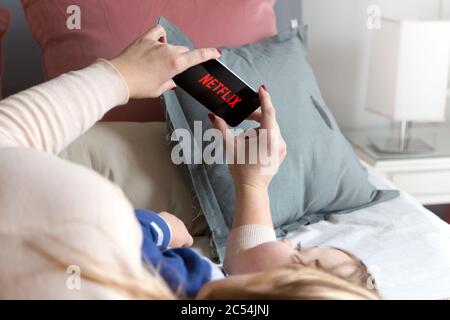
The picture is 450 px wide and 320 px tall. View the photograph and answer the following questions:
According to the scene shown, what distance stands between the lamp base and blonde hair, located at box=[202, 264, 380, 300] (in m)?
1.37

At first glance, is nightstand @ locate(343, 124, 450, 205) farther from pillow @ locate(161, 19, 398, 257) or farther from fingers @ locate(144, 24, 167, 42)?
fingers @ locate(144, 24, 167, 42)

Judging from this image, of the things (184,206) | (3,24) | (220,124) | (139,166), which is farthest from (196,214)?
(3,24)

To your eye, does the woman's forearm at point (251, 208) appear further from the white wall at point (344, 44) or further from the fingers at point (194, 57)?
the white wall at point (344, 44)

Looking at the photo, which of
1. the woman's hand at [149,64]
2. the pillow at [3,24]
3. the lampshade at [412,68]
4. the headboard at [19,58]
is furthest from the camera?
the lampshade at [412,68]

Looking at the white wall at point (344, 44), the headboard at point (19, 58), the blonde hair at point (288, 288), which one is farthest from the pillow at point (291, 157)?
the blonde hair at point (288, 288)

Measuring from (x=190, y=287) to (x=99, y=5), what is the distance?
3.21 ft

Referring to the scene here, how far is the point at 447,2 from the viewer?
6.80 ft

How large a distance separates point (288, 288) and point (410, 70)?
1370 millimetres

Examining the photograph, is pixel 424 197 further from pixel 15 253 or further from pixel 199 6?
pixel 15 253

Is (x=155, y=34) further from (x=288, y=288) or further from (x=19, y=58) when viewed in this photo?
(x=19, y=58)

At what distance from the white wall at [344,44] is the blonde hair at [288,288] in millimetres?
1570

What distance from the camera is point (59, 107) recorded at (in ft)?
2.45

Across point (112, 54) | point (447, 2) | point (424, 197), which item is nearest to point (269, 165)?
point (112, 54)

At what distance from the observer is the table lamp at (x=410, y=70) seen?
176cm
